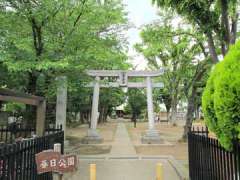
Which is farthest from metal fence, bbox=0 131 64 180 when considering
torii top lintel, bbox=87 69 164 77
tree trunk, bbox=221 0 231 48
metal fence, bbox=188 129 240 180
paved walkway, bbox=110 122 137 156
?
torii top lintel, bbox=87 69 164 77

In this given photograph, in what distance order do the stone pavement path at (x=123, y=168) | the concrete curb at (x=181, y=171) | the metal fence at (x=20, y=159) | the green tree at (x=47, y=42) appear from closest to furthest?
the metal fence at (x=20, y=159) < the concrete curb at (x=181, y=171) < the stone pavement path at (x=123, y=168) < the green tree at (x=47, y=42)

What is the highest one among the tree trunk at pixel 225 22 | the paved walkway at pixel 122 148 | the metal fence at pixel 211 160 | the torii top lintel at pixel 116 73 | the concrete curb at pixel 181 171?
the torii top lintel at pixel 116 73

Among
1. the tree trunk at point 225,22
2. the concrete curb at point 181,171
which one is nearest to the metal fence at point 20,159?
the concrete curb at point 181,171

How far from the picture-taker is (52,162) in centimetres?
549

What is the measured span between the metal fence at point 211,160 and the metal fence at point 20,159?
3417mm

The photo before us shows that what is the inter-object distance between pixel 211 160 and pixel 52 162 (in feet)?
A: 10.6

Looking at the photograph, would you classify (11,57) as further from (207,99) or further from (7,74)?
(207,99)

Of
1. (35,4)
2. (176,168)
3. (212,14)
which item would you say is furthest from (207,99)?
(35,4)

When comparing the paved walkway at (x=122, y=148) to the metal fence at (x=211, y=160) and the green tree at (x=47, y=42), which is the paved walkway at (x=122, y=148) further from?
the metal fence at (x=211, y=160)

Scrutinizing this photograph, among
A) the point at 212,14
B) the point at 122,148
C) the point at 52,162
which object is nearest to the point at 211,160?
the point at 52,162

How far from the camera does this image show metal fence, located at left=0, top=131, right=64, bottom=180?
4.67m

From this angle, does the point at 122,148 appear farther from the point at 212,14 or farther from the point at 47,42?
the point at 212,14

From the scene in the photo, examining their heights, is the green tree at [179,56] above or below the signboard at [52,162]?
above

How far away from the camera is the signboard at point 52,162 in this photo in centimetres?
543
